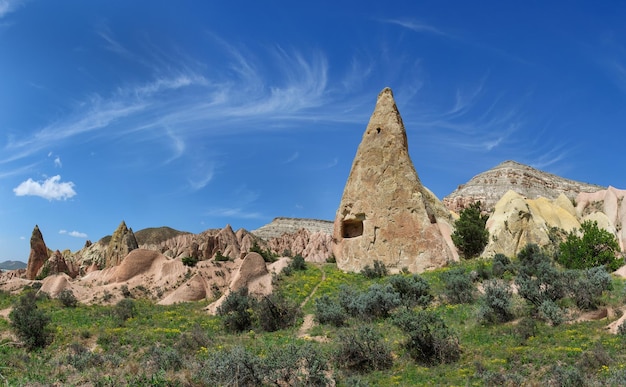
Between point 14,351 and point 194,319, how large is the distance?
8.30 metres

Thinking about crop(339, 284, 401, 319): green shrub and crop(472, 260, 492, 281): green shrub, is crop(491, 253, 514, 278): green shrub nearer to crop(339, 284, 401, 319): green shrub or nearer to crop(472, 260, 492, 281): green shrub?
crop(472, 260, 492, 281): green shrub

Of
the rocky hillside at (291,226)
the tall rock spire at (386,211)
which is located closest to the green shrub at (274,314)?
the tall rock spire at (386,211)

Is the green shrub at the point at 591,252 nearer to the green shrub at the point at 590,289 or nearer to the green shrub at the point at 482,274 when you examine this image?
the green shrub at the point at 482,274

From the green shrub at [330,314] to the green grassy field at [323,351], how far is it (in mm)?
449

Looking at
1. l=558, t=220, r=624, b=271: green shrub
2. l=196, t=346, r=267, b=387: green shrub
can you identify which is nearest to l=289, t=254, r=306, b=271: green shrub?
l=558, t=220, r=624, b=271: green shrub

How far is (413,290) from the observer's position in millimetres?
23016

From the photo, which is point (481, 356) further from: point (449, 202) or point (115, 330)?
point (449, 202)

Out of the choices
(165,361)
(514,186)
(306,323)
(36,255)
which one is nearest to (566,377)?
(165,361)

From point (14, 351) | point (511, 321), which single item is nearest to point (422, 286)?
point (511, 321)

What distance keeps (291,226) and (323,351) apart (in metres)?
100

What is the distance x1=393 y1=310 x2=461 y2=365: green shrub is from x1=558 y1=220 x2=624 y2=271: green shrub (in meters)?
14.4

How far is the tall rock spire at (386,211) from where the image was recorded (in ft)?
100

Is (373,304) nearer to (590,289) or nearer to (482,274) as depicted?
(482,274)

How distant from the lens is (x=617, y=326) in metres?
14.7
